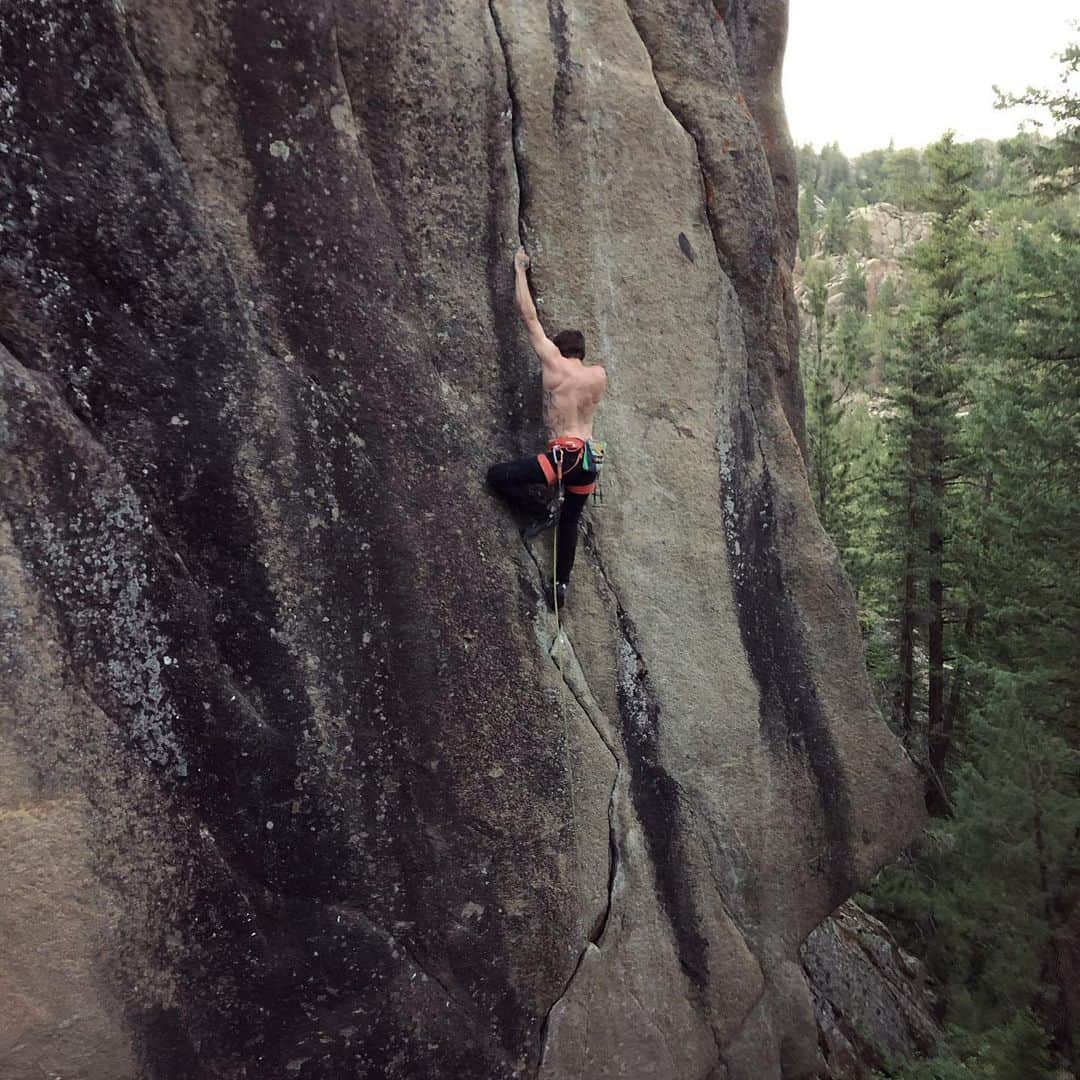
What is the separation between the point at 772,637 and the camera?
7.32 m

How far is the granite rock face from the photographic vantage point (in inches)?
175

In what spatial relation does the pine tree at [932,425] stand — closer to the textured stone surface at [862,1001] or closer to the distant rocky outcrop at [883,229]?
the textured stone surface at [862,1001]

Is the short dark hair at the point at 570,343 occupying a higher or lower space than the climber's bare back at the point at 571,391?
higher

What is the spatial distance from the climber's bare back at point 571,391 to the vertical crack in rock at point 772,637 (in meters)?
1.61

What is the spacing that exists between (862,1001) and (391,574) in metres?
8.29

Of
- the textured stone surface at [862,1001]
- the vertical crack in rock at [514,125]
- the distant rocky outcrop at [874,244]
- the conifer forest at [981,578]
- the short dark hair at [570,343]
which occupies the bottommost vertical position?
the textured stone surface at [862,1001]

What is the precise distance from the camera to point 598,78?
21.5ft

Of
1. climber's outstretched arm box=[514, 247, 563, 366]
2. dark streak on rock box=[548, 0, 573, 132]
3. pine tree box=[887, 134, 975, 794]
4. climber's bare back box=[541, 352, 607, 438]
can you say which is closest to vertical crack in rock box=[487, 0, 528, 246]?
climber's outstretched arm box=[514, 247, 563, 366]

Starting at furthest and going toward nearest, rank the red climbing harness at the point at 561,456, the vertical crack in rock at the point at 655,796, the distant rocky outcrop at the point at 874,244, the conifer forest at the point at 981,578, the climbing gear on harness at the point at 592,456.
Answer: the distant rocky outcrop at the point at 874,244 < the conifer forest at the point at 981,578 < the vertical crack in rock at the point at 655,796 < the climbing gear on harness at the point at 592,456 < the red climbing harness at the point at 561,456

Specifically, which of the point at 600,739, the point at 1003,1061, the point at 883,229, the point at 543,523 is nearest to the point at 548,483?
the point at 543,523

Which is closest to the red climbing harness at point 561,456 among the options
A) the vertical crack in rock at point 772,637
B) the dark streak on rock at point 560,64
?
the vertical crack in rock at point 772,637

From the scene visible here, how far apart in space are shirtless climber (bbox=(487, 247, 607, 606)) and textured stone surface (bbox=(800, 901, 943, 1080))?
20.8 feet

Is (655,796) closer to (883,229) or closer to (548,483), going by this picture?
(548,483)

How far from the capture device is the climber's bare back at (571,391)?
6.03 m
